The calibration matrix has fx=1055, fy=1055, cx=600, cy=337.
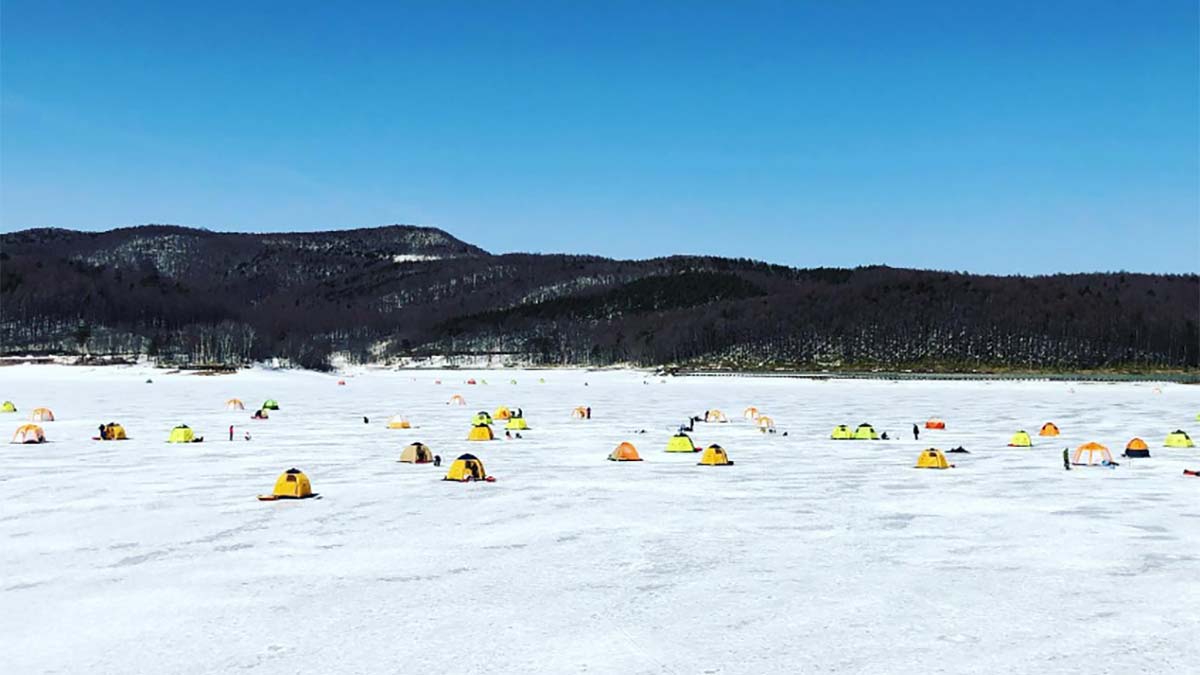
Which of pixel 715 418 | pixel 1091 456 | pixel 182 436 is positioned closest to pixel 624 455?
pixel 1091 456

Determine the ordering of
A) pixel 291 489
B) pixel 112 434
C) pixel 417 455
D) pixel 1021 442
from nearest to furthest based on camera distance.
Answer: pixel 291 489, pixel 417 455, pixel 1021 442, pixel 112 434

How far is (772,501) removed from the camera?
27000 millimetres

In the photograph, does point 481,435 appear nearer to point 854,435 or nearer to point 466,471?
point 466,471

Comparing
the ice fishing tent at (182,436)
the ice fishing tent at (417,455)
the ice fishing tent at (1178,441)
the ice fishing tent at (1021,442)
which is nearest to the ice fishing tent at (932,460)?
the ice fishing tent at (1021,442)

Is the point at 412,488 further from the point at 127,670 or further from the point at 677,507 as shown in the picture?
the point at 127,670

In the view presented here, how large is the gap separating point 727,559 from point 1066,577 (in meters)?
5.77

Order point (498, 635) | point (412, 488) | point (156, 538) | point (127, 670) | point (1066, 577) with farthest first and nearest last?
point (412, 488)
point (156, 538)
point (1066, 577)
point (498, 635)
point (127, 670)

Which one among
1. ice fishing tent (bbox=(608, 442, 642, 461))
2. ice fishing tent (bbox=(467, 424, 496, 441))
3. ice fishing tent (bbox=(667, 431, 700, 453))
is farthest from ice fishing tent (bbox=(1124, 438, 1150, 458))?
ice fishing tent (bbox=(467, 424, 496, 441))

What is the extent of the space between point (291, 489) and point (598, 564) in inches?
440

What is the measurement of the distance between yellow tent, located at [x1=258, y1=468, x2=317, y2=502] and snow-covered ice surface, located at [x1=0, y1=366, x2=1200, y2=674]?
61 cm

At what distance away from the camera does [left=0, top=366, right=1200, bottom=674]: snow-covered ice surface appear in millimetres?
13406

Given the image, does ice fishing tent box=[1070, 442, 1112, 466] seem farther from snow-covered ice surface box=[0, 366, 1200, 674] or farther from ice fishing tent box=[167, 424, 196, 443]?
ice fishing tent box=[167, 424, 196, 443]

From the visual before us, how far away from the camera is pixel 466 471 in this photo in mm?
30625

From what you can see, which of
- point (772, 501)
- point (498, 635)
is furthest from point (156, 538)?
point (772, 501)
